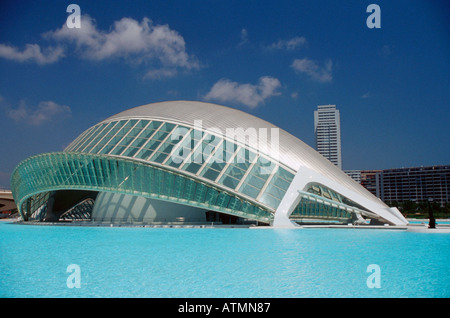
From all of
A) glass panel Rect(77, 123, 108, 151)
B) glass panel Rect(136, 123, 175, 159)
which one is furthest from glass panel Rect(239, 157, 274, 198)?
glass panel Rect(77, 123, 108, 151)

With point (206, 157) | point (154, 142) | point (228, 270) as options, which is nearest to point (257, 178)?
point (206, 157)

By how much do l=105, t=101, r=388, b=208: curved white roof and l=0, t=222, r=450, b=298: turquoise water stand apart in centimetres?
1350

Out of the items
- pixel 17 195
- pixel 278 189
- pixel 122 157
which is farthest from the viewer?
pixel 17 195

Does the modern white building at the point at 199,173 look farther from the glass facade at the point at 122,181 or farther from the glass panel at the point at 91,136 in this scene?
the glass panel at the point at 91,136

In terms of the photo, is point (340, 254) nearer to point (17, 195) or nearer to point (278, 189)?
point (278, 189)

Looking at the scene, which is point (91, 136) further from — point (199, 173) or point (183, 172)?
point (199, 173)

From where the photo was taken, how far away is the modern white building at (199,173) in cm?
2800

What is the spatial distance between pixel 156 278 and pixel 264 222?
19.3m

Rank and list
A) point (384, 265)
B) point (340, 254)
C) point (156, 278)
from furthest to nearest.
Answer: point (340, 254) < point (384, 265) < point (156, 278)

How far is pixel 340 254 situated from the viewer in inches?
539

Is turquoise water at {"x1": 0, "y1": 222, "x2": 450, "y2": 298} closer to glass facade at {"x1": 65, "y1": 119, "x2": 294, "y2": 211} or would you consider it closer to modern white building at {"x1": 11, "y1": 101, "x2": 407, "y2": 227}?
modern white building at {"x1": 11, "y1": 101, "x2": 407, "y2": 227}

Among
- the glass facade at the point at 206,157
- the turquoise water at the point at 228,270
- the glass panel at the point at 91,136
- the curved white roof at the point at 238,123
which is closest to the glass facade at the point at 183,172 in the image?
the glass facade at the point at 206,157
